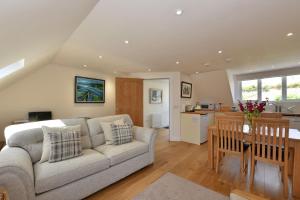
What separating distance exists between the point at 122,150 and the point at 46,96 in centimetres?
286

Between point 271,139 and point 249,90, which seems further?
point 249,90

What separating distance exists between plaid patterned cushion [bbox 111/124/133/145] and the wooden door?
6.15 feet

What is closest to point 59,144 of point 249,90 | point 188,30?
point 188,30

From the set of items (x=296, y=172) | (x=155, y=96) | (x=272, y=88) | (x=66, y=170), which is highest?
(x=272, y=88)

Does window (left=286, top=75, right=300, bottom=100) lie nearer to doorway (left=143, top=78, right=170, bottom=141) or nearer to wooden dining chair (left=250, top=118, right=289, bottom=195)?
wooden dining chair (left=250, top=118, right=289, bottom=195)

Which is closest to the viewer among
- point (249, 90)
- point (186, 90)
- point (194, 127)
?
point (194, 127)

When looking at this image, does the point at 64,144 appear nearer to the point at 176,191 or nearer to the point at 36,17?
the point at 36,17

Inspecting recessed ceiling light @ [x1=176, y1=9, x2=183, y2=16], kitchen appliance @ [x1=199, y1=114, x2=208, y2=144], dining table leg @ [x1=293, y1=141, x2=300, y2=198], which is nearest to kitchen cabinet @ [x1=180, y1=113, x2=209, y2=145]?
kitchen appliance @ [x1=199, y1=114, x2=208, y2=144]

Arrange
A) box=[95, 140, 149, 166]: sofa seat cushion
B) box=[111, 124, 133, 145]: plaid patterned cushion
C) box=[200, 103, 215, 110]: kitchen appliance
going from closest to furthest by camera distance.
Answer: box=[95, 140, 149, 166]: sofa seat cushion, box=[111, 124, 133, 145]: plaid patterned cushion, box=[200, 103, 215, 110]: kitchen appliance

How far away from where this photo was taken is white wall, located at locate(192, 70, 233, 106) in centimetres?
440

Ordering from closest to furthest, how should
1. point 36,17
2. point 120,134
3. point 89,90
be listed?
point 36,17, point 120,134, point 89,90

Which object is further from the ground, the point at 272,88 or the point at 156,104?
the point at 272,88

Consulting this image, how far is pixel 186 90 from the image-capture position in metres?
4.75

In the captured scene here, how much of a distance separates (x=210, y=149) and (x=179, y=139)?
177cm
